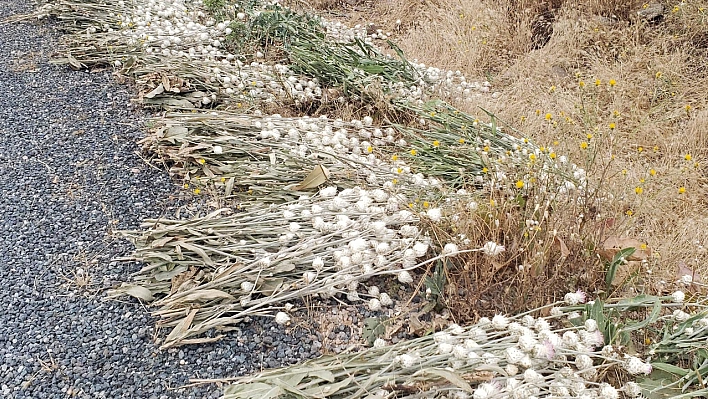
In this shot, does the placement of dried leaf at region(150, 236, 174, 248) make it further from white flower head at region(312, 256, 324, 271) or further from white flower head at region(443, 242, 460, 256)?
white flower head at region(443, 242, 460, 256)

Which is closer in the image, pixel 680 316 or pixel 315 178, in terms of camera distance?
pixel 680 316

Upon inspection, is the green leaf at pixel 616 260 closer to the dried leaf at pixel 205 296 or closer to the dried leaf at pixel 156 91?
the dried leaf at pixel 205 296

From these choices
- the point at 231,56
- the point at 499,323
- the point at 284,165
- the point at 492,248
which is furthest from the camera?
the point at 231,56

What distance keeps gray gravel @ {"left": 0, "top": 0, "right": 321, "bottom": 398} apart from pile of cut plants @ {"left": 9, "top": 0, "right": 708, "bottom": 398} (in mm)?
108

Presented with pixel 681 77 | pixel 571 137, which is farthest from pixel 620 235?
pixel 681 77

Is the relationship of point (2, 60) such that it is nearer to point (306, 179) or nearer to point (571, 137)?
point (306, 179)

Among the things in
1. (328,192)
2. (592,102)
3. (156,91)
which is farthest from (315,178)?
(592,102)

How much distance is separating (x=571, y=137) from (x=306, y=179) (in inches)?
72.7

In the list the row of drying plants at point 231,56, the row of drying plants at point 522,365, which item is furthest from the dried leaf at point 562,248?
the row of drying plants at point 231,56

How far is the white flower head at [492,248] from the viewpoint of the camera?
2.19 meters

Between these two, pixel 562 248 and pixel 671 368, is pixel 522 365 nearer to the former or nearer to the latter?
pixel 671 368

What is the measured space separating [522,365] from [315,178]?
1.48m

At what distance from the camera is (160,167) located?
332 centimetres

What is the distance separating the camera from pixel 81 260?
261 cm
